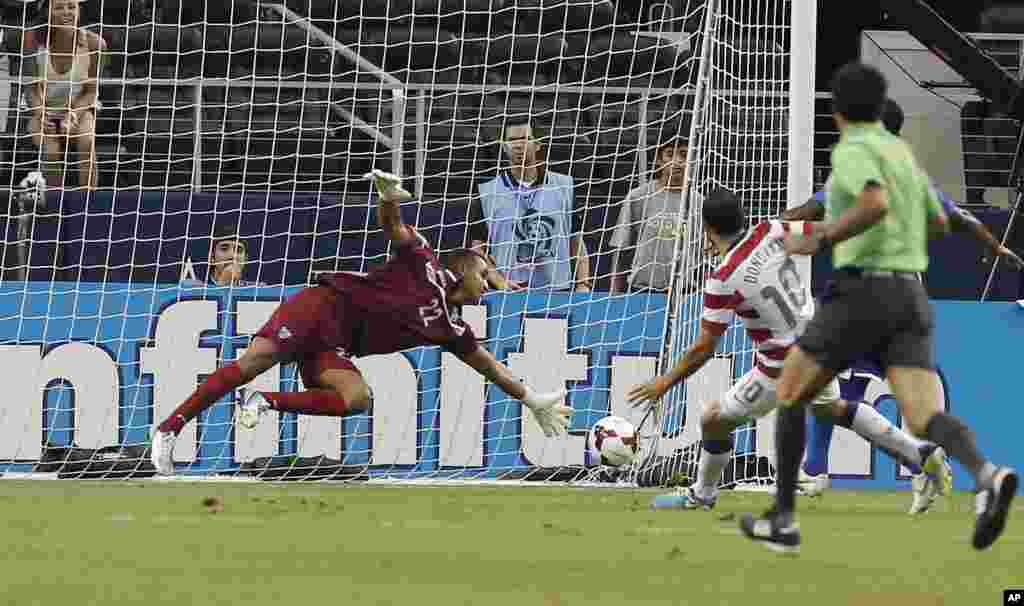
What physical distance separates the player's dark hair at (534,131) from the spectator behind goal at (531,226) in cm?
1

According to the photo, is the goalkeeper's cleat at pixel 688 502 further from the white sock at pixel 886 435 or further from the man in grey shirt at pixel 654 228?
the man in grey shirt at pixel 654 228

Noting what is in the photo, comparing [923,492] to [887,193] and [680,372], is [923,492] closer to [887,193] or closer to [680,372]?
[680,372]

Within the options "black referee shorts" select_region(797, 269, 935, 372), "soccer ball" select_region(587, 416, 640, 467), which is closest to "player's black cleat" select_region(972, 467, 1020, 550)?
"black referee shorts" select_region(797, 269, 935, 372)

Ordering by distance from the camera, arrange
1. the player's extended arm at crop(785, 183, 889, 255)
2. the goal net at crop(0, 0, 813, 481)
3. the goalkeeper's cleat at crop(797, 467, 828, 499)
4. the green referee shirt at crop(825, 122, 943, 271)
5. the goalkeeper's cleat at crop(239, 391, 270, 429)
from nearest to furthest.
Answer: the player's extended arm at crop(785, 183, 889, 255), the green referee shirt at crop(825, 122, 943, 271), the goalkeeper's cleat at crop(239, 391, 270, 429), the goalkeeper's cleat at crop(797, 467, 828, 499), the goal net at crop(0, 0, 813, 481)

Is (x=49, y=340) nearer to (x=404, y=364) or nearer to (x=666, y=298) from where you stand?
(x=404, y=364)

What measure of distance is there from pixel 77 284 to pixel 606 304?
3797mm

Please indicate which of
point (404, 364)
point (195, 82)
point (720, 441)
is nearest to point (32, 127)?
point (195, 82)

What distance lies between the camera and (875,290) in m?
7.30

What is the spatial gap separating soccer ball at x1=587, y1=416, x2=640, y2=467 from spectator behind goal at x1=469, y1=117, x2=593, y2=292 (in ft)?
8.92

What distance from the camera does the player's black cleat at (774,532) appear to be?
7465 millimetres

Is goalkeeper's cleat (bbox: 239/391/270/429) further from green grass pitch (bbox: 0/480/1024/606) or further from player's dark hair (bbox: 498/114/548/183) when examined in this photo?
player's dark hair (bbox: 498/114/548/183)

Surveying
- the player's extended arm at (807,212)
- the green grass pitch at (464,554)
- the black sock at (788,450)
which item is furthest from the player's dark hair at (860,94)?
the player's extended arm at (807,212)

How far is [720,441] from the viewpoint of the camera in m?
10.7

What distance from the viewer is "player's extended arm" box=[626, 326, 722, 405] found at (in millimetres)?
9781
